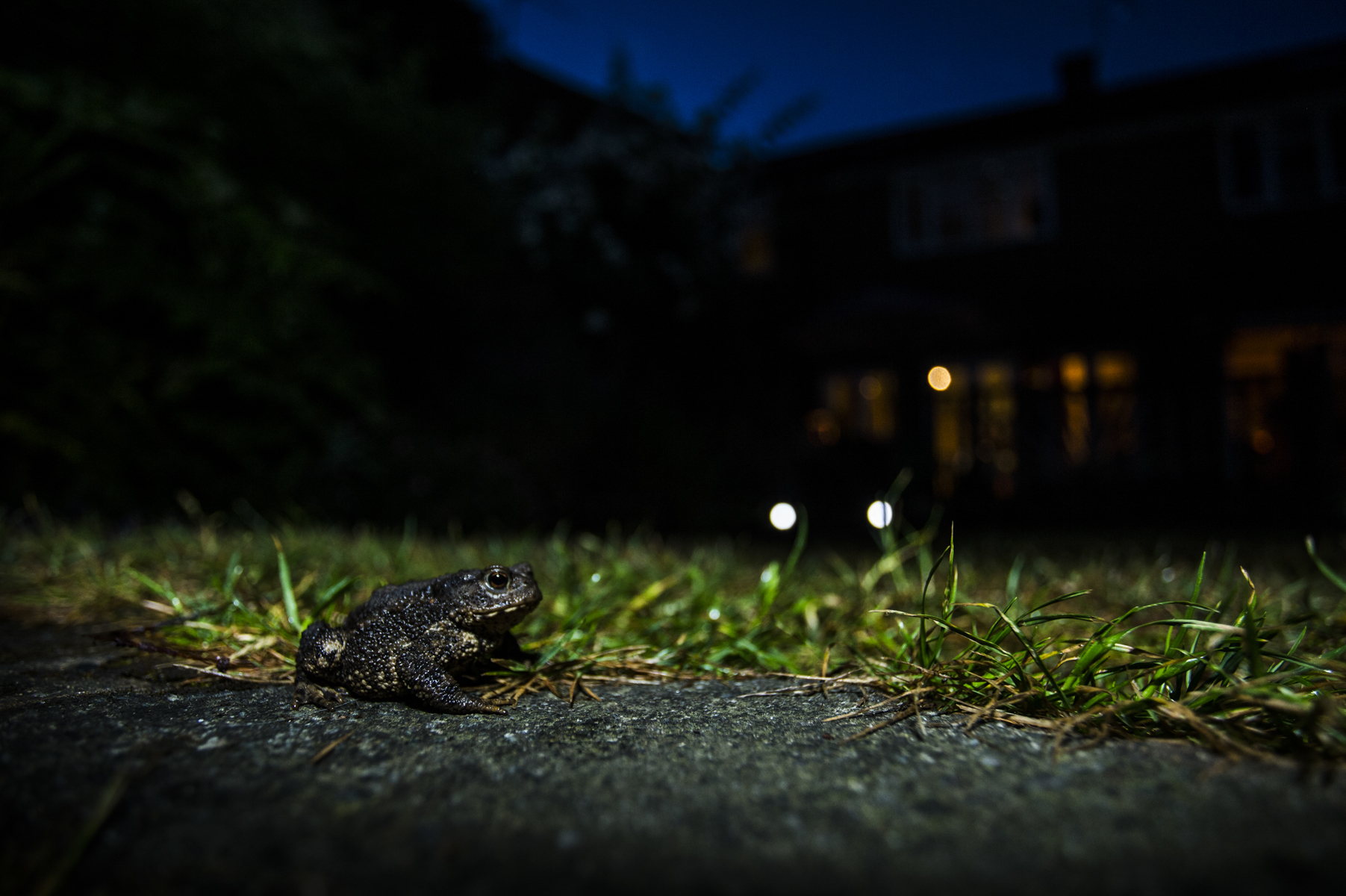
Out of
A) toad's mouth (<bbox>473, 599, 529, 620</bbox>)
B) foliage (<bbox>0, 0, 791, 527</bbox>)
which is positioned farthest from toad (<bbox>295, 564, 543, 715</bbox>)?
foliage (<bbox>0, 0, 791, 527</bbox>)

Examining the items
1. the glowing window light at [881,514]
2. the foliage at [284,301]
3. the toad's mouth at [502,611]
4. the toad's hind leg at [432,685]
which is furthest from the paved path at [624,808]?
the foliage at [284,301]

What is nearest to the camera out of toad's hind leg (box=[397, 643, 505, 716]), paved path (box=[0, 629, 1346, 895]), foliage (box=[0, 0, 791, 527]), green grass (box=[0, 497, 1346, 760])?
paved path (box=[0, 629, 1346, 895])

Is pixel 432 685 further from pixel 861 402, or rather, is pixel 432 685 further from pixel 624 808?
pixel 861 402

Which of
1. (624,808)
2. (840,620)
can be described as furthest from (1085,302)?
(624,808)

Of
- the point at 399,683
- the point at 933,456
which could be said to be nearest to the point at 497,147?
the point at 933,456

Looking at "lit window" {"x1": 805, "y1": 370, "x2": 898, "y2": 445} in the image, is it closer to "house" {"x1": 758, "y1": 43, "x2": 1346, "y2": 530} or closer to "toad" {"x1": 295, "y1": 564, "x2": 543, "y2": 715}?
"house" {"x1": 758, "y1": 43, "x2": 1346, "y2": 530}

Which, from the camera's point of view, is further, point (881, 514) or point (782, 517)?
point (782, 517)
